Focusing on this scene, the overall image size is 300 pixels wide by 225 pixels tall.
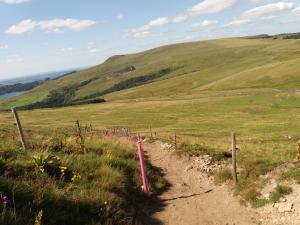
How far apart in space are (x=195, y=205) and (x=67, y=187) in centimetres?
440

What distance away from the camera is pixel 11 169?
1070 cm

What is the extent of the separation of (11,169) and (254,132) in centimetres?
4392

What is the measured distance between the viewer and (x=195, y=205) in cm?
1270

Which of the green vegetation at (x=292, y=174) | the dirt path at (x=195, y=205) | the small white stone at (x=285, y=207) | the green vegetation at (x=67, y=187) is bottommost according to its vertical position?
the dirt path at (x=195, y=205)

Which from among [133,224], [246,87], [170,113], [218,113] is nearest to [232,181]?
[133,224]

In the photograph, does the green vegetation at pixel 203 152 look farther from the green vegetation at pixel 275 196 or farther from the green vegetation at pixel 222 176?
the green vegetation at pixel 275 196

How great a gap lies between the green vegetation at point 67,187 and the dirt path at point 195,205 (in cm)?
69

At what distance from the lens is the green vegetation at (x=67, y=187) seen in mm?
8383

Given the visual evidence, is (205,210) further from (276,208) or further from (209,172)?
(209,172)

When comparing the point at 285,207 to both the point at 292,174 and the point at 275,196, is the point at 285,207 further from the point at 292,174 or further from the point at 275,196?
the point at 292,174

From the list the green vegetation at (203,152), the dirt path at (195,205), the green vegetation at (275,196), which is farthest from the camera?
the green vegetation at (203,152)

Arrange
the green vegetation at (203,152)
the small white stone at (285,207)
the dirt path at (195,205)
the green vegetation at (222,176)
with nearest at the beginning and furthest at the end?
the small white stone at (285,207), the dirt path at (195,205), the green vegetation at (222,176), the green vegetation at (203,152)

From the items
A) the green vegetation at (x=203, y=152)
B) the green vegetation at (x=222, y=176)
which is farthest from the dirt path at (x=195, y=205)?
the green vegetation at (x=203, y=152)

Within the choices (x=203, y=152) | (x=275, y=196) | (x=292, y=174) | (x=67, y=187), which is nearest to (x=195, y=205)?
(x=275, y=196)
